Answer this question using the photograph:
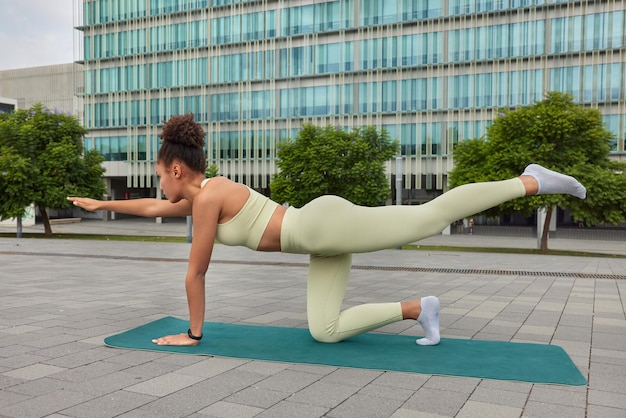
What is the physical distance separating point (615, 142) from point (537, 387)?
43.6m

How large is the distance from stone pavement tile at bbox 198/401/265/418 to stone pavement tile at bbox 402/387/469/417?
108cm

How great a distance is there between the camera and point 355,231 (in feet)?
17.1

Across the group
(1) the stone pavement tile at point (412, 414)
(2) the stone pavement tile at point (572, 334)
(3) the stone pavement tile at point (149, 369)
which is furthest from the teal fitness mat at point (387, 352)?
(1) the stone pavement tile at point (412, 414)

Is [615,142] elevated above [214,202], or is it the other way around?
[615,142]

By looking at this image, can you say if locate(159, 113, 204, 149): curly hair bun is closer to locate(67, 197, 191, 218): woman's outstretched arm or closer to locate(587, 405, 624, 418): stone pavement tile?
locate(67, 197, 191, 218): woman's outstretched arm

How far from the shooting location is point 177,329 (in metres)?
6.60

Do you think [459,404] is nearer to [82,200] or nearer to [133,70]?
[82,200]

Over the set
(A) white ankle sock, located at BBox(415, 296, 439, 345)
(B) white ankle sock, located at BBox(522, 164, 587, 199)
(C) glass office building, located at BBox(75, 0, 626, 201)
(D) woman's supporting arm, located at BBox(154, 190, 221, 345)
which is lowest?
(A) white ankle sock, located at BBox(415, 296, 439, 345)

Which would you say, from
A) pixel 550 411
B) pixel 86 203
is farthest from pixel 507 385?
pixel 86 203

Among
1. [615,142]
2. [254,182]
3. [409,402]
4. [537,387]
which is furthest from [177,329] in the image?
[254,182]

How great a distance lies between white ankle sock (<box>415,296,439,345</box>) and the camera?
5.71 meters

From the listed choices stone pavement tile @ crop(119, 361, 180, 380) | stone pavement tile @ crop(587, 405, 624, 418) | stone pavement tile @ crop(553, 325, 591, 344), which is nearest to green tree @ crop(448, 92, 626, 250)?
stone pavement tile @ crop(553, 325, 591, 344)

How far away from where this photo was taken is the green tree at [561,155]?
23172mm

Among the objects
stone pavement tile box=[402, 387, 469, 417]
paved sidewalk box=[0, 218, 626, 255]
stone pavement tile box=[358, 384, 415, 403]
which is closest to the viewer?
stone pavement tile box=[402, 387, 469, 417]
